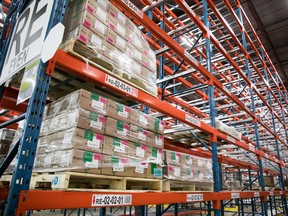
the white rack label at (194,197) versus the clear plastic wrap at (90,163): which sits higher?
the clear plastic wrap at (90,163)

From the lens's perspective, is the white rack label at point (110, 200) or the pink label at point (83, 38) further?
the pink label at point (83, 38)

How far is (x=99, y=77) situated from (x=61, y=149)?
0.82 meters

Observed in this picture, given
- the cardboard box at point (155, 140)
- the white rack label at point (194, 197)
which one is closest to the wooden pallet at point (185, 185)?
the white rack label at point (194, 197)

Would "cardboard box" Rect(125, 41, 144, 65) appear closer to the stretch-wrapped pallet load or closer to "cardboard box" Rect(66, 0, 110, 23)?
the stretch-wrapped pallet load

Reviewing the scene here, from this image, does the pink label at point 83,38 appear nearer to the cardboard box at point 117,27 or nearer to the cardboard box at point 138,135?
the cardboard box at point 117,27

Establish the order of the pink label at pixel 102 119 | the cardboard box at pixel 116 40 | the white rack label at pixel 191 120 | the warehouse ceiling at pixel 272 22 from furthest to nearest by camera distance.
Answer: the warehouse ceiling at pixel 272 22
the white rack label at pixel 191 120
the cardboard box at pixel 116 40
the pink label at pixel 102 119

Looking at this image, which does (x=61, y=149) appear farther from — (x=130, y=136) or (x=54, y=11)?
(x=54, y=11)

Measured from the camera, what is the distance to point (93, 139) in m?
2.29

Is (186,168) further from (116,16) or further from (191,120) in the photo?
(116,16)

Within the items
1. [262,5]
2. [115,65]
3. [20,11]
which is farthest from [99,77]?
[262,5]

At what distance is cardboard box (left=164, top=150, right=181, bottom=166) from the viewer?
3.45 m

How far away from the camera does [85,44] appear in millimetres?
2336

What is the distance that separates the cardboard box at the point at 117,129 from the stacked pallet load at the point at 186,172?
3.47 ft

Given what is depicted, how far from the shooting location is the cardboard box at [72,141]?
2131 mm
